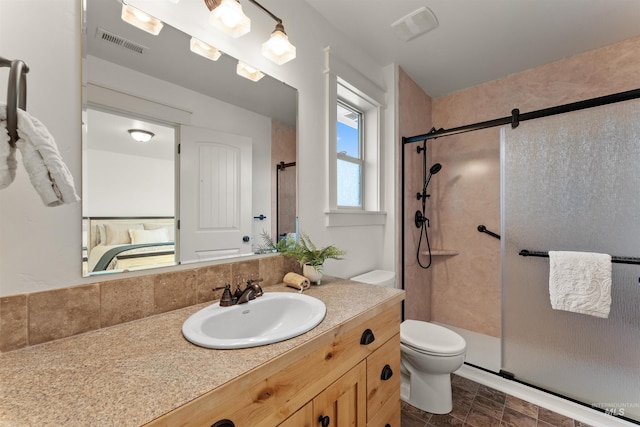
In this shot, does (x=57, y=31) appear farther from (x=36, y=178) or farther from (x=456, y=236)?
(x=456, y=236)

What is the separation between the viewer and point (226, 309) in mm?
961

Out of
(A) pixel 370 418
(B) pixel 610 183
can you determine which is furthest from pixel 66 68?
(B) pixel 610 183

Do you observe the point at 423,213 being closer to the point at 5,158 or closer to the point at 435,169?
the point at 435,169

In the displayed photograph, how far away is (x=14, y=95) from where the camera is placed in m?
0.49

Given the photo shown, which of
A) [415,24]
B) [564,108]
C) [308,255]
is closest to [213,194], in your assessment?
[308,255]

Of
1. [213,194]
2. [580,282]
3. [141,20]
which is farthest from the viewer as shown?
[580,282]

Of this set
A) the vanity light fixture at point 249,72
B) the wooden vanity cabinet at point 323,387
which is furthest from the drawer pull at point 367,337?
the vanity light fixture at point 249,72

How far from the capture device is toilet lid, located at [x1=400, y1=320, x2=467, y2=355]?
4.99 ft

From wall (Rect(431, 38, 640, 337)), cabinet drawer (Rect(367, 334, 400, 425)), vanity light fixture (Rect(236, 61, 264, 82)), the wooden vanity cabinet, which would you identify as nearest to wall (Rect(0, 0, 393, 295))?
vanity light fixture (Rect(236, 61, 264, 82))

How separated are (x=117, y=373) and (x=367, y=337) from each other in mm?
764

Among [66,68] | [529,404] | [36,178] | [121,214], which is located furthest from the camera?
[529,404]

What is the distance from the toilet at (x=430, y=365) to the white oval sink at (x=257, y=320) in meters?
0.89

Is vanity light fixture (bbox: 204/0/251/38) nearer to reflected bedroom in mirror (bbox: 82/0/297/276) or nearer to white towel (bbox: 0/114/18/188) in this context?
reflected bedroom in mirror (bbox: 82/0/297/276)

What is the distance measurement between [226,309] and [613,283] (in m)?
2.09
